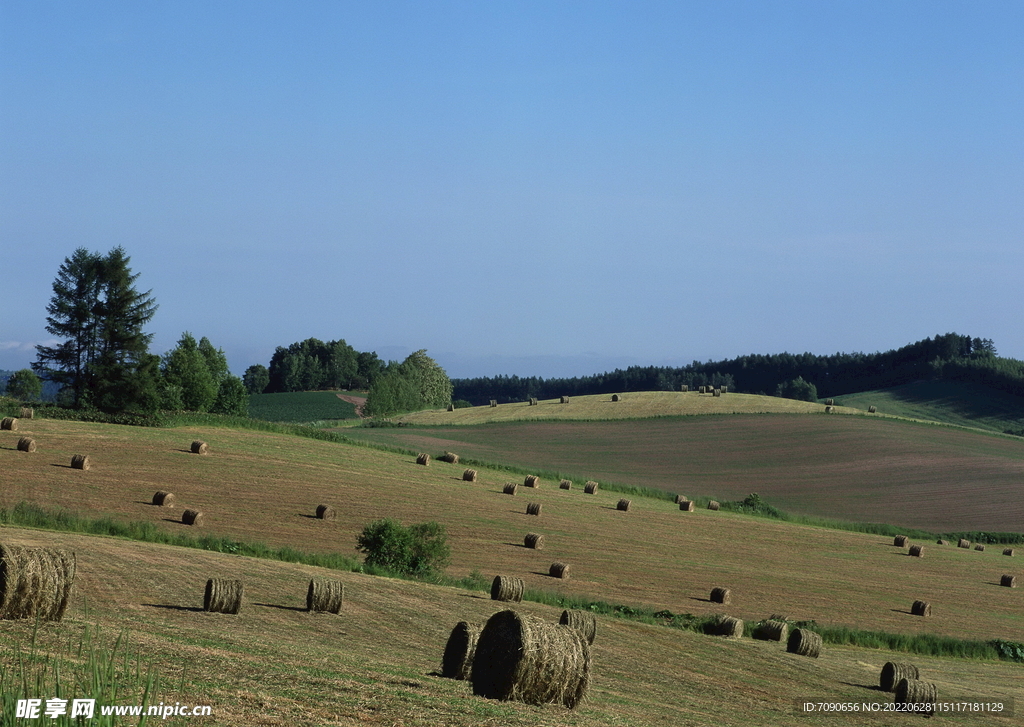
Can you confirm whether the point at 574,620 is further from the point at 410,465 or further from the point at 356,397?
the point at 356,397

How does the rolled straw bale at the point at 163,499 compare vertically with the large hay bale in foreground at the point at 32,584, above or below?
below

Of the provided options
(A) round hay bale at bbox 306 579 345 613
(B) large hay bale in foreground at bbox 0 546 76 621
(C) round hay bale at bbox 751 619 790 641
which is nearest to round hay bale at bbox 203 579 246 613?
(A) round hay bale at bbox 306 579 345 613

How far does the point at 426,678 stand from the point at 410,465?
45181mm

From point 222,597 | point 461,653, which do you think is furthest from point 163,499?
point 461,653

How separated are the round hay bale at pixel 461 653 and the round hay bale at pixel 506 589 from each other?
39.0ft

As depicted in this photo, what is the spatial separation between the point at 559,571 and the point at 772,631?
353 inches

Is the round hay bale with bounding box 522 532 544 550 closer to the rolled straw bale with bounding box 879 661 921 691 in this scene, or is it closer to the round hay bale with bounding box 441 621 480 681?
the rolled straw bale with bounding box 879 661 921 691

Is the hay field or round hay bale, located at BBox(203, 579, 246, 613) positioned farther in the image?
the hay field

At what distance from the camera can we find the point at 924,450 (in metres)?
89.6

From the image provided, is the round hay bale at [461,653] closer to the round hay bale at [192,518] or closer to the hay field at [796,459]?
the round hay bale at [192,518]

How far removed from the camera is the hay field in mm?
72312

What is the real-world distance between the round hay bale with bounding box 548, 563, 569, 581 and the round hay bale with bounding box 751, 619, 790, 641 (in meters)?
8.16

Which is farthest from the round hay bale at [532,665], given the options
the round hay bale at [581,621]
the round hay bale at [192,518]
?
the round hay bale at [192,518]

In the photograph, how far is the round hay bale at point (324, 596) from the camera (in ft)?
74.0
